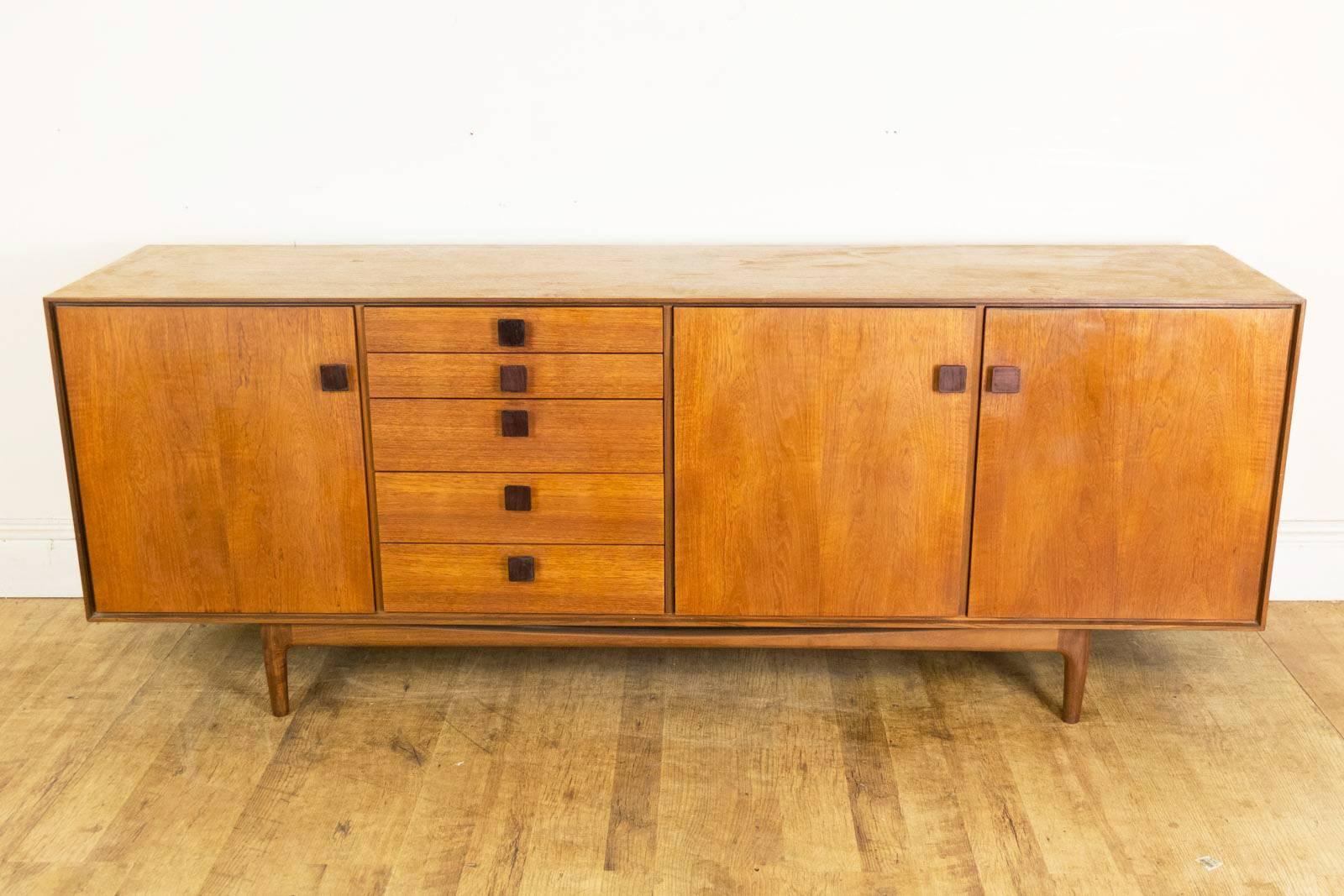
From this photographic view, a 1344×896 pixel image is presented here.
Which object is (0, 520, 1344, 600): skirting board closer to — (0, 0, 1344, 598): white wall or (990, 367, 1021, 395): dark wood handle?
(0, 0, 1344, 598): white wall

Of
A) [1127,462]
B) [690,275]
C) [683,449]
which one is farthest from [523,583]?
[1127,462]

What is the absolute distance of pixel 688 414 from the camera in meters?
2.21

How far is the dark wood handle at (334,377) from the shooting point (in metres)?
2.19

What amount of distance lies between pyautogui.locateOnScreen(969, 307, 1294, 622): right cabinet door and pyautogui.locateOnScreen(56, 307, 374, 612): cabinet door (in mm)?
1076

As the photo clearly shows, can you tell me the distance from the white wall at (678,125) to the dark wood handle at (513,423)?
0.55m

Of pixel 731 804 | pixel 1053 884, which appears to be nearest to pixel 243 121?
pixel 731 804

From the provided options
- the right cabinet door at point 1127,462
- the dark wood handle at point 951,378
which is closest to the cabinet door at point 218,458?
the dark wood handle at point 951,378

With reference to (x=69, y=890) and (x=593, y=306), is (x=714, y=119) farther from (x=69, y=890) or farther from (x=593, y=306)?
(x=69, y=890)

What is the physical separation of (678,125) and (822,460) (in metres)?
0.76

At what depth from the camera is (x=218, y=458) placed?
225 centimetres

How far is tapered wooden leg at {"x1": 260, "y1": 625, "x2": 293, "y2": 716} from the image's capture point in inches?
94.3

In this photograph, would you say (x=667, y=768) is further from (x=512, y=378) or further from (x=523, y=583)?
(x=512, y=378)

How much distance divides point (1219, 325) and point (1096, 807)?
80cm

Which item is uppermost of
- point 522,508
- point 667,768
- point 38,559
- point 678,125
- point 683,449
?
point 678,125
